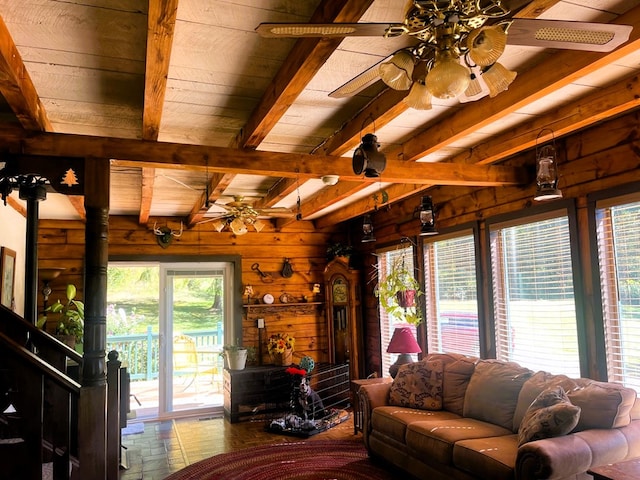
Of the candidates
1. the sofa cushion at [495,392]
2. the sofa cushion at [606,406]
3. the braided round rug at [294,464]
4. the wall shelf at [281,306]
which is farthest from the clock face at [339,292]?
the sofa cushion at [606,406]

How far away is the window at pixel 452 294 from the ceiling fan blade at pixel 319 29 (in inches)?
137

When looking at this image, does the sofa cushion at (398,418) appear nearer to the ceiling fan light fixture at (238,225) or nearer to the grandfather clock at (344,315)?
the ceiling fan light fixture at (238,225)

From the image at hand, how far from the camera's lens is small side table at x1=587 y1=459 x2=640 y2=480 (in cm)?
232

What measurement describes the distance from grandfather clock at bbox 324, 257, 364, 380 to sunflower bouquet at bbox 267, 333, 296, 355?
1.95 feet

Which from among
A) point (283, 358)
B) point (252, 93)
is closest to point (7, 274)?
point (252, 93)

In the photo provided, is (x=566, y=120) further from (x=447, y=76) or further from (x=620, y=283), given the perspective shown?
(x=447, y=76)

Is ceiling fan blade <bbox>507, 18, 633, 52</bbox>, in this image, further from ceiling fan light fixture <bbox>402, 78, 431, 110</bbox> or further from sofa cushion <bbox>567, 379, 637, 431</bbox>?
sofa cushion <bbox>567, 379, 637, 431</bbox>

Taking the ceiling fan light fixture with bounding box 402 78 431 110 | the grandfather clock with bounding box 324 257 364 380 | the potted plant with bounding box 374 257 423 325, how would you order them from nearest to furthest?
the ceiling fan light fixture with bounding box 402 78 431 110, the potted plant with bounding box 374 257 423 325, the grandfather clock with bounding box 324 257 364 380

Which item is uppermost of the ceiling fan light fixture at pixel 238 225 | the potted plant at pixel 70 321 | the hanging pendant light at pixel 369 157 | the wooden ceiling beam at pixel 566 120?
the wooden ceiling beam at pixel 566 120

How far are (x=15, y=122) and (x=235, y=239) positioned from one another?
3.92 meters

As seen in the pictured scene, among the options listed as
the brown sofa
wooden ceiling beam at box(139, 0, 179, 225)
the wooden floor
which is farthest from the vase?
wooden ceiling beam at box(139, 0, 179, 225)

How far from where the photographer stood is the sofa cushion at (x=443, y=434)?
3.32 metres

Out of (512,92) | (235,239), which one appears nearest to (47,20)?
(512,92)

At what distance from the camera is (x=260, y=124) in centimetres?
278
